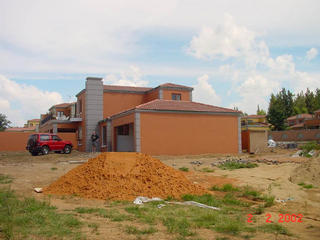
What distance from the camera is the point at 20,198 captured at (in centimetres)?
872

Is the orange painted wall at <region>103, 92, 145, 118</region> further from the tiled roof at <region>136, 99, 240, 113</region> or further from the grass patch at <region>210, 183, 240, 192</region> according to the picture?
the grass patch at <region>210, 183, 240, 192</region>

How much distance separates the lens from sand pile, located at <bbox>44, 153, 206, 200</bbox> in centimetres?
955

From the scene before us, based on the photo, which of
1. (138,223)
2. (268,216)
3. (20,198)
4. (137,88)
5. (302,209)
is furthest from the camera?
(137,88)

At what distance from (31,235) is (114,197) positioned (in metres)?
3.83

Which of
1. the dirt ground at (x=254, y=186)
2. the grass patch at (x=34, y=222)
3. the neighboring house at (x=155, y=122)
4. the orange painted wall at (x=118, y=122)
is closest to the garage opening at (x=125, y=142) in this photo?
the neighboring house at (x=155, y=122)

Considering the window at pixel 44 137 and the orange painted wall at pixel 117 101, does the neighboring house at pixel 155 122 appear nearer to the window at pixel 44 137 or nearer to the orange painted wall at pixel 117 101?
the orange painted wall at pixel 117 101

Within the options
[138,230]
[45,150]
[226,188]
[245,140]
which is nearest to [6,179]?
[226,188]

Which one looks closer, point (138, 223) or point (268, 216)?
point (138, 223)

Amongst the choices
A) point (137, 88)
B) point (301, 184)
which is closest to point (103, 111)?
point (137, 88)

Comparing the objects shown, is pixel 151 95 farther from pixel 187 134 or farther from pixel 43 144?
pixel 43 144

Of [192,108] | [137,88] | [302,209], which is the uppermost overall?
[137,88]

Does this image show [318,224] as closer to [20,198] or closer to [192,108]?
[20,198]

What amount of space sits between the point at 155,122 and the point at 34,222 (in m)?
17.7

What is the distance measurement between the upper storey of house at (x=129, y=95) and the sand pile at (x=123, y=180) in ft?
66.9
